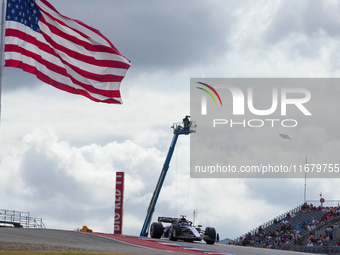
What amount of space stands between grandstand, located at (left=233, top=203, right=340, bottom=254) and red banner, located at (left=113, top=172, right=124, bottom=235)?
39.2 feet

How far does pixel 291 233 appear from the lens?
43.9m

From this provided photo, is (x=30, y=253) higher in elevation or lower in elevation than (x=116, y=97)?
lower

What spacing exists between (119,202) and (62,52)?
26.5 meters

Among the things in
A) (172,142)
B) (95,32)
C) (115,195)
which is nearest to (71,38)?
(95,32)

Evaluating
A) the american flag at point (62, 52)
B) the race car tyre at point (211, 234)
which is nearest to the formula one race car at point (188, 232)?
the race car tyre at point (211, 234)

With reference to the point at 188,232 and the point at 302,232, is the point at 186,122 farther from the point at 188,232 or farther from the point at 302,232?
the point at 188,232

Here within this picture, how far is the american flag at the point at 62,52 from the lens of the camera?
1471 centimetres

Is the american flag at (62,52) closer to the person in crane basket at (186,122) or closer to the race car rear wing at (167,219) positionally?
the race car rear wing at (167,219)

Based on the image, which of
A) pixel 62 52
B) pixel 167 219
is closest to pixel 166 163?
pixel 167 219

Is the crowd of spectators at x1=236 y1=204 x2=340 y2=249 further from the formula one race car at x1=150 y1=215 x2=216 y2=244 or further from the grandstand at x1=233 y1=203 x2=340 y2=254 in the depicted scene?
the formula one race car at x1=150 y1=215 x2=216 y2=244

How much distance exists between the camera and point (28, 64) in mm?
14719

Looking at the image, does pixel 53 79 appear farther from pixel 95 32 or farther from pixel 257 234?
pixel 257 234

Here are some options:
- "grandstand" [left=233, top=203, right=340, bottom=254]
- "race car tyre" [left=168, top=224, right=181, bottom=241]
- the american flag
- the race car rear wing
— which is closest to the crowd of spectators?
"grandstand" [left=233, top=203, right=340, bottom=254]

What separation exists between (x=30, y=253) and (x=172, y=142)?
42035 mm
